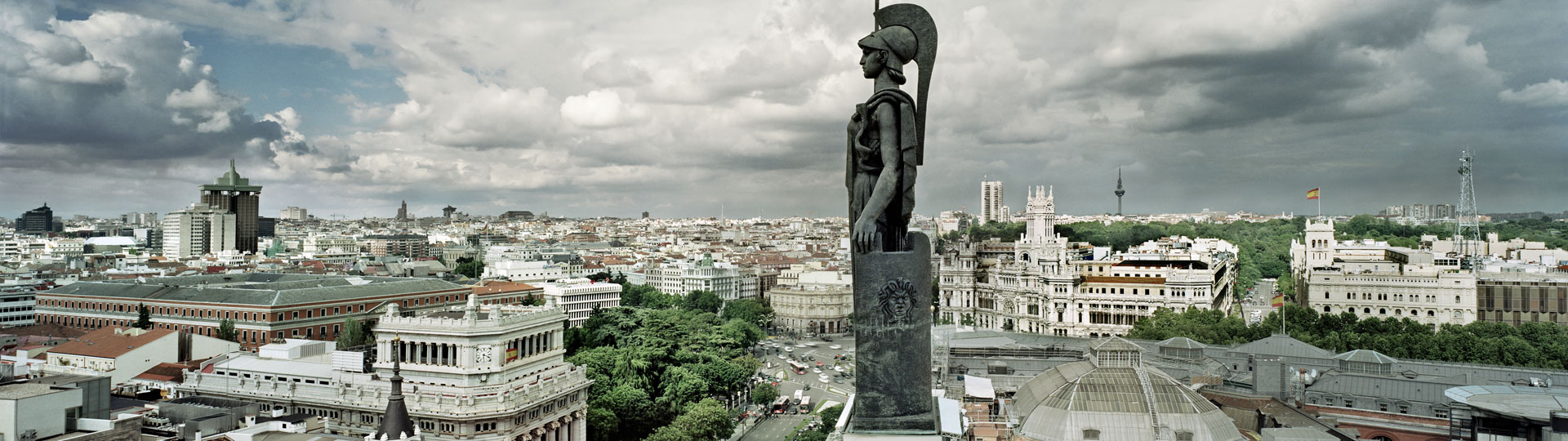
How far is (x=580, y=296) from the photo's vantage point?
84500 millimetres

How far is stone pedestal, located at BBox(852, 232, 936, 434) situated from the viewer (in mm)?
9727

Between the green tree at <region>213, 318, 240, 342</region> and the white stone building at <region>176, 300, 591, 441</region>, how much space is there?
22433 millimetres

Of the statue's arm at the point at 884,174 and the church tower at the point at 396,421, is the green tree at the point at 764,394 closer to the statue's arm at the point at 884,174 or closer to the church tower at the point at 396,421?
the church tower at the point at 396,421

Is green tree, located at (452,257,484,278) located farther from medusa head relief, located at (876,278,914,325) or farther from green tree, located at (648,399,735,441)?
medusa head relief, located at (876,278,914,325)

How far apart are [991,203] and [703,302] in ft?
325

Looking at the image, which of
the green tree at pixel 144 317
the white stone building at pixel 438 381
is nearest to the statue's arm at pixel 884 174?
the white stone building at pixel 438 381

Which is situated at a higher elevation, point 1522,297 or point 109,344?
point 109,344

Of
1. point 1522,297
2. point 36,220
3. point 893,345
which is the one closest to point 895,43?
point 893,345

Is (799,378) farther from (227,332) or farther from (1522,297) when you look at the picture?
(1522,297)

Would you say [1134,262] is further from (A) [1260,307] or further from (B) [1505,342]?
(B) [1505,342]

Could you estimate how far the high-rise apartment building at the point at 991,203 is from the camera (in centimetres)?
17075

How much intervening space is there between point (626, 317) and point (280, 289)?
71.2 ft

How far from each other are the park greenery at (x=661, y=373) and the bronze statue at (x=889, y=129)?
2331 cm

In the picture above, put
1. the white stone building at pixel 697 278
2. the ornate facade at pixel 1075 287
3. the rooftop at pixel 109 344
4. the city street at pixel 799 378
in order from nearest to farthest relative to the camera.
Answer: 1. the rooftop at pixel 109 344
2. the city street at pixel 799 378
3. the ornate facade at pixel 1075 287
4. the white stone building at pixel 697 278
